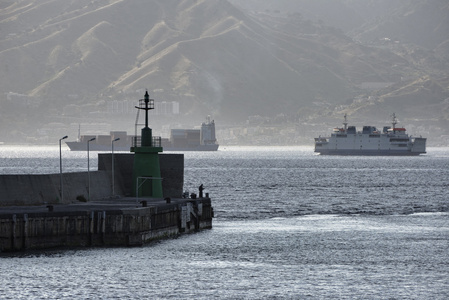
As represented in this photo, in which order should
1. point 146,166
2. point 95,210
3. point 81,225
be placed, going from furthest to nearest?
1. point 146,166
2. point 95,210
3. point 81,225

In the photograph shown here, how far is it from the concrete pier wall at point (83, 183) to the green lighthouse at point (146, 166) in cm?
138

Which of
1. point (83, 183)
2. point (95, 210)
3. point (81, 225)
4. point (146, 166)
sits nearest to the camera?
point (81, 225)

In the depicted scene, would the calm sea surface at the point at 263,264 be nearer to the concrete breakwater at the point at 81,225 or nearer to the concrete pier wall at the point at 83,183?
the concrete breakwater at the point at 81,225

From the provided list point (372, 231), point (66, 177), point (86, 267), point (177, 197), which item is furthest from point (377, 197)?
point (86, 267)

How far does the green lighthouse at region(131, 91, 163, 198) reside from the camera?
191 ft

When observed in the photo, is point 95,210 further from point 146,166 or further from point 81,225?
point 146,166

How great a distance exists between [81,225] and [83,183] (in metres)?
9.68

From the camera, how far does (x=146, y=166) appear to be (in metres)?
58.6

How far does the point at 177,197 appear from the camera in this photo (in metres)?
61.5

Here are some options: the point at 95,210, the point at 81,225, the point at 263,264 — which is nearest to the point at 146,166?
the point at 95,210

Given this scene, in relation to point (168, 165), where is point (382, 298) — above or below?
below

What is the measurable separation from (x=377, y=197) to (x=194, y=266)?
56965 mm

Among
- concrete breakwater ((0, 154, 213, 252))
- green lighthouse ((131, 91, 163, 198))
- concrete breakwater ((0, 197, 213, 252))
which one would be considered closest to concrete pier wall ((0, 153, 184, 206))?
concrete breakwater ((0, 154, 213, 252))

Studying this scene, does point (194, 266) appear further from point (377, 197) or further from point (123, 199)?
point (377, 197)
